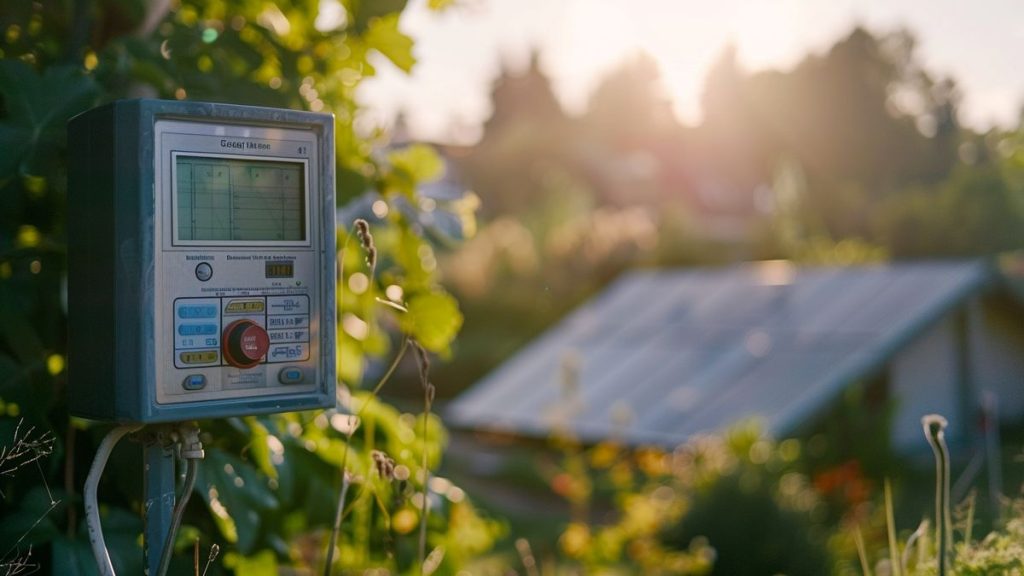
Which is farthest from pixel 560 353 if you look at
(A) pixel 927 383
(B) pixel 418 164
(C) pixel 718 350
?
(B) pixel 418 164

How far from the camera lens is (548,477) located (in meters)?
8.62

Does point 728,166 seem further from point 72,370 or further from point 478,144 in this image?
point 72,370

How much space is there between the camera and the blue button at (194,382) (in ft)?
4.50

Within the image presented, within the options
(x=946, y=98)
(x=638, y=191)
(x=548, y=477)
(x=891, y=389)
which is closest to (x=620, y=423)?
(x=548, y=477)

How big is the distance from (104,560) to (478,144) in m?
38.6

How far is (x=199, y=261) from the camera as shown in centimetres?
140

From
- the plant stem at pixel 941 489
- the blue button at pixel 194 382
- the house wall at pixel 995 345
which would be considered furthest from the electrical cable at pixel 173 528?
the house wall at pixel 995 345

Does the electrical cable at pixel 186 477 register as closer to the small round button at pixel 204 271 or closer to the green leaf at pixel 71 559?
the small round button at pixel 204 271

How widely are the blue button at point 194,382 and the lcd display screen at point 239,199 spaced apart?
0.17 meters

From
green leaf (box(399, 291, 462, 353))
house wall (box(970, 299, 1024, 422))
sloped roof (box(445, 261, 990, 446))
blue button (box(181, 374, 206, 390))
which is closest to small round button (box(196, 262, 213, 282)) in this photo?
blue button (box(181, 374, 206, 390))

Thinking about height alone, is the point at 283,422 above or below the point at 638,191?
below

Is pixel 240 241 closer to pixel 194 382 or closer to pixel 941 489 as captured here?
pixel 194 382

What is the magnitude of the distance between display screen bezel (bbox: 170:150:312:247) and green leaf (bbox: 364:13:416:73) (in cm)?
76

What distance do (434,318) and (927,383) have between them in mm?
7748
